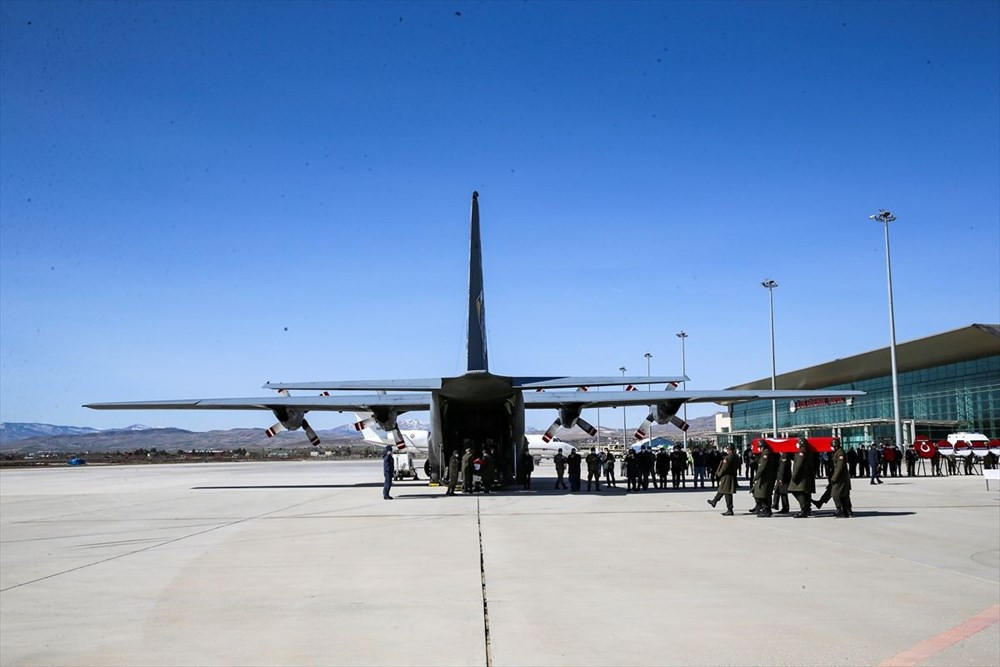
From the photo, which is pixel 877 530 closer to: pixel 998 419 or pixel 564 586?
pixel 564 586

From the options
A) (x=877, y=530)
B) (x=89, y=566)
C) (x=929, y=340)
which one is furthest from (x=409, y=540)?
(x=929, y=340)

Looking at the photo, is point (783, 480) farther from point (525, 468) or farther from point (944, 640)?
point (944, 640)

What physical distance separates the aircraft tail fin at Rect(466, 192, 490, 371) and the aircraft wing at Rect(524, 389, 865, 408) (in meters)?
5.67

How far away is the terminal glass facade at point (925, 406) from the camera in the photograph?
5147 centimetres

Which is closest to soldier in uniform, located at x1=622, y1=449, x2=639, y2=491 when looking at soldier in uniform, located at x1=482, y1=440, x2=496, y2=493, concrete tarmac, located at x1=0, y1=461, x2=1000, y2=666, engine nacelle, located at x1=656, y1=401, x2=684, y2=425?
engine nacelle, located at x1=656, y1=401, x2=684, y2=425

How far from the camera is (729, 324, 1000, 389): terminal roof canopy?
48.9m

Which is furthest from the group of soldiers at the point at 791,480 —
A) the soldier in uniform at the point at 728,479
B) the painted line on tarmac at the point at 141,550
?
the painted line on tarmac at the point at 141,550

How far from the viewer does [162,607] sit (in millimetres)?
7941

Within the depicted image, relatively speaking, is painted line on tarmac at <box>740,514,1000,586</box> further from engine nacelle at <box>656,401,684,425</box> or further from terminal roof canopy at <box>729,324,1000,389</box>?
terminal roof canopy at <box>729,324,1000,389</box>

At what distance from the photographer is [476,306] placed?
23219 mm

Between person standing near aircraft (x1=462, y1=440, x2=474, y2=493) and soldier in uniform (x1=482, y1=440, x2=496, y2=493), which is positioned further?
soldier in uniform (x1=482, y1=440, x2=496, y2=493)

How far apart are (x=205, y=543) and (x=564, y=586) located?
705cm

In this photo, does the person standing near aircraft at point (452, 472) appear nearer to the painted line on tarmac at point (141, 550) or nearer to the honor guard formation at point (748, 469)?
the honor guard formation at point (748, 469)

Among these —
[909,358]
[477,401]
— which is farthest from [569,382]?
[909,358]
